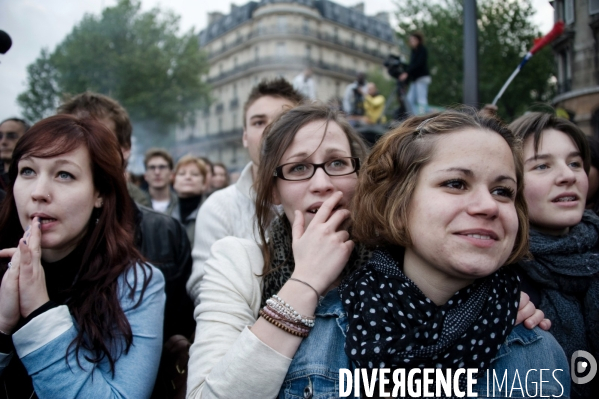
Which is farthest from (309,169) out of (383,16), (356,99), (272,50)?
(383,16)

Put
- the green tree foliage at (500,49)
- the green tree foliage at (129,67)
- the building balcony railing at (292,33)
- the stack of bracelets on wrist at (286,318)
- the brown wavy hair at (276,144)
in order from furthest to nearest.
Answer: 1. the building balcony railing at (292,33)
2. the green tree foliage at (129,67)
3. the green tree foliage at (500,49)
4. the brown wavy hair at (276,144)
5. the stack of bracelets on wrist at (286,318)

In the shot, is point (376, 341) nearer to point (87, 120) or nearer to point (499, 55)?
point (87, 120)

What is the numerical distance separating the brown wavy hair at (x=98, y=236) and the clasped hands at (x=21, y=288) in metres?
0.19

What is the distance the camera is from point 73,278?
6.44 ft

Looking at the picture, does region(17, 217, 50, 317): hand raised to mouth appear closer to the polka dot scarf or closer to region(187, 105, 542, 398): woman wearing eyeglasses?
region(187, 105, 542, 398): woman wearing eyeglasses

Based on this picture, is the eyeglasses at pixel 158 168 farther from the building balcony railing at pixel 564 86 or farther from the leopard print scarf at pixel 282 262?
the building balcony railing at pixel 564 86

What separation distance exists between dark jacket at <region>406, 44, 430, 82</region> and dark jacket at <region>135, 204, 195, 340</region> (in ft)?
22.0

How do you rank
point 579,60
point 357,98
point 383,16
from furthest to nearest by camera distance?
1. point 383,16
2. point 357,98
3. point 579,60

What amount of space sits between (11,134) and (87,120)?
8.63 feet

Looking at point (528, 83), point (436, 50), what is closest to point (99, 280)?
point (528, 83)

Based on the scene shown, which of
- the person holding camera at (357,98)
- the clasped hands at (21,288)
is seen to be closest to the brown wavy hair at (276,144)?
the clasped hands at (21,288)

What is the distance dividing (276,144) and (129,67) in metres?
27.5

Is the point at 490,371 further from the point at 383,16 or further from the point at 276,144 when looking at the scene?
the point at 383,16

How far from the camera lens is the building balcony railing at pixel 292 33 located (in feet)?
136
